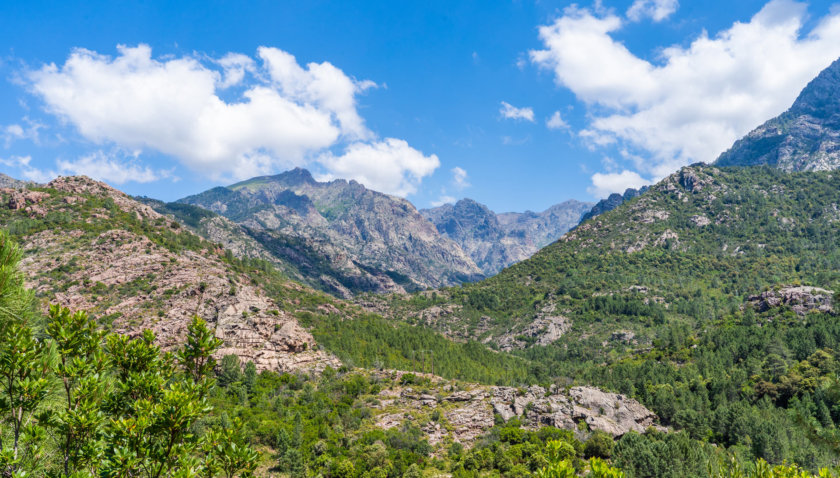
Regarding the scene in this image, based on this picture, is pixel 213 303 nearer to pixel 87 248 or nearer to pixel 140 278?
pixel 140 278

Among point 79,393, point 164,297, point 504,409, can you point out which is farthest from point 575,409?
point 164,297

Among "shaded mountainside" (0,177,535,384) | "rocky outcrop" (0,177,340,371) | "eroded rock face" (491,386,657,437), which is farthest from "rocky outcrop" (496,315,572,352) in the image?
"rocky outcrop" (0,177,340,371)

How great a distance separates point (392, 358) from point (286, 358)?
131 feet

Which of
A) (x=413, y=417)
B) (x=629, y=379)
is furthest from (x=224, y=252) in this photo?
(x=629, y=379)

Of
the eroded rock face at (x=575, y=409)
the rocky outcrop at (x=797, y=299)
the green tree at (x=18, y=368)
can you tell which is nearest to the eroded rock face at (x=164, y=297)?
the eroded rock face at (x=575, y=409)

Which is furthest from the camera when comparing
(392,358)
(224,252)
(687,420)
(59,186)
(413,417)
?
(224,252)

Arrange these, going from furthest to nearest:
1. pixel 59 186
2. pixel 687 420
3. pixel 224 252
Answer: pixel 224 252, pixel 59 186, pixel 687 420

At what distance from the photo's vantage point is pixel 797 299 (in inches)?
5591

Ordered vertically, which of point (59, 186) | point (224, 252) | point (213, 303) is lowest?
point (213, 303)

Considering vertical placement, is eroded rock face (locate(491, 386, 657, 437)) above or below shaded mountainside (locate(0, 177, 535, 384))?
below

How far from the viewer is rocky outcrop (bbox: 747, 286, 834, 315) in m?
135

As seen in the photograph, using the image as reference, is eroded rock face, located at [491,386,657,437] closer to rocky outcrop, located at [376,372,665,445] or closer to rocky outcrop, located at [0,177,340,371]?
rocky outcrop, located at [376,372,665,445]

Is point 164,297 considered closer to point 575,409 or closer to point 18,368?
point 575,409

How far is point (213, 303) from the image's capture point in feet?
351
